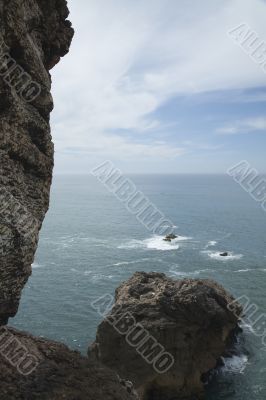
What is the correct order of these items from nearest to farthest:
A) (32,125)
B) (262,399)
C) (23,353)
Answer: (23,353) < (32,125) < (262,399)

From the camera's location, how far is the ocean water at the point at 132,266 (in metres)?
43.9

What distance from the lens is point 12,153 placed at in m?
16.5

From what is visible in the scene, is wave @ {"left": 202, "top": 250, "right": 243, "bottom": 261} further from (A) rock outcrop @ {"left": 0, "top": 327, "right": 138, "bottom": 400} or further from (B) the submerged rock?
(A) rock outcrop @ {"left": 0, "top": 327, "right": 138, "bottom": 400}

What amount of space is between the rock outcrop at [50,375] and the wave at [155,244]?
69381mm

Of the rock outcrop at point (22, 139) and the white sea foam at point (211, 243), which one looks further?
the white sea foam at point (211, 243)

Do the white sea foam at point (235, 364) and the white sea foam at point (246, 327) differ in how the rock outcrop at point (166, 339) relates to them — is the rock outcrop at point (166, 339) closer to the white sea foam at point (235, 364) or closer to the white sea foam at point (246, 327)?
the white sea foam at point (235, 364)

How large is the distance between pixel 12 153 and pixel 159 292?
27.6 meters

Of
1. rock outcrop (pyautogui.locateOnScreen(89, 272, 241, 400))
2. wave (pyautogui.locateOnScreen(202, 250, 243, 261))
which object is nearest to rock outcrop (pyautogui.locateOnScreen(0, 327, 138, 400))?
rock outcrop (pyautogui.locateOnScreen(89, 272, 241, 400))

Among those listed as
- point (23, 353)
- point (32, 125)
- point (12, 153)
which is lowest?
point (23, 353)

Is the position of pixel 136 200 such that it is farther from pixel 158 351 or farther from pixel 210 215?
pixel 158 351

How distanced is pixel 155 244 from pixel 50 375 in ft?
249

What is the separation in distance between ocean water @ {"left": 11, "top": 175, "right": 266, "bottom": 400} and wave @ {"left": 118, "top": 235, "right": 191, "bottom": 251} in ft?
0.70

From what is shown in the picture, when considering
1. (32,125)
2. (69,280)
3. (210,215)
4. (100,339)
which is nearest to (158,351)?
(100,339)

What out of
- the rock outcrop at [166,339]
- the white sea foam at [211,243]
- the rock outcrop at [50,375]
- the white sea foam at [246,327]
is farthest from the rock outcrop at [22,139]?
the white sea foam at [211,243]
